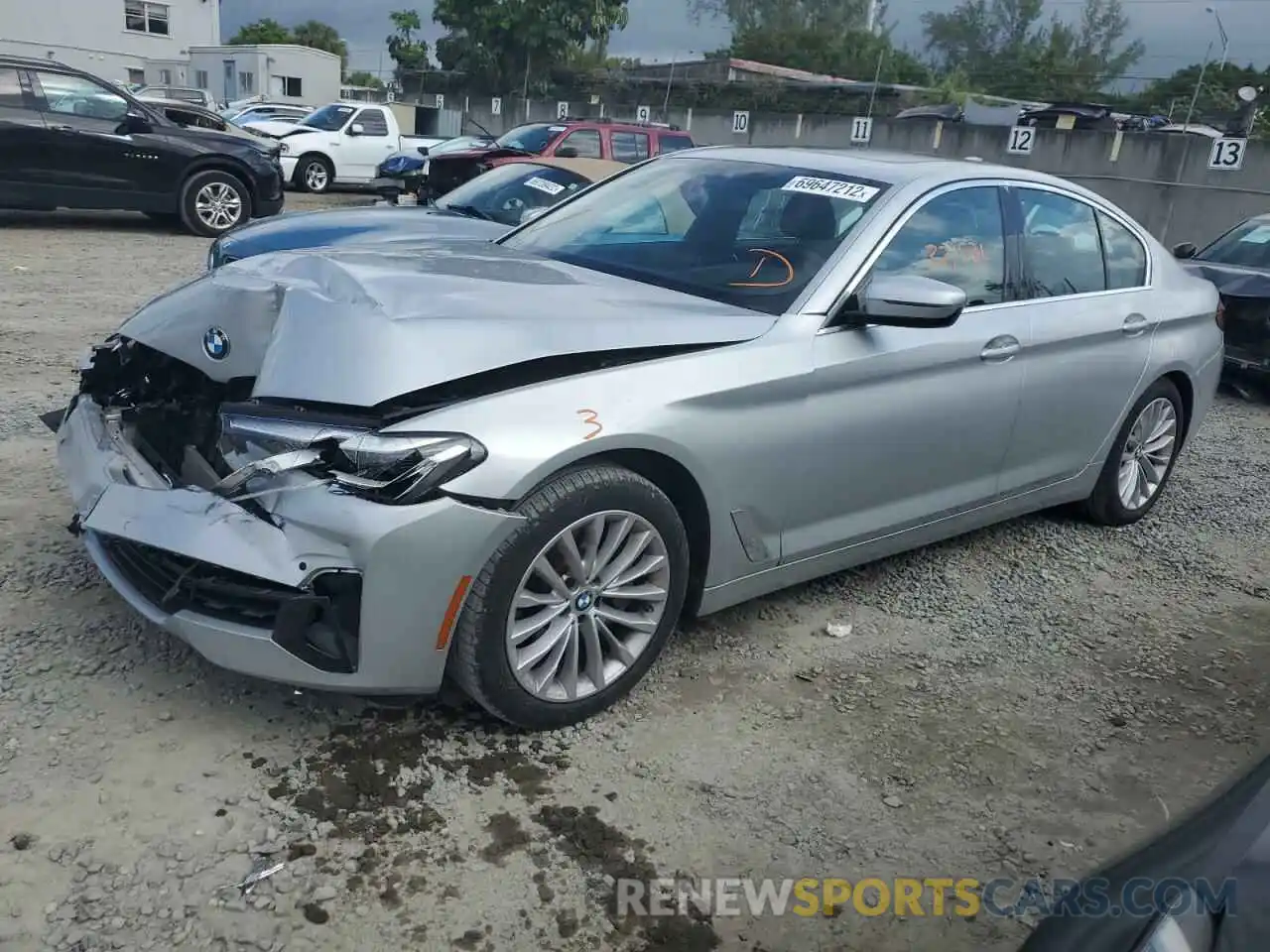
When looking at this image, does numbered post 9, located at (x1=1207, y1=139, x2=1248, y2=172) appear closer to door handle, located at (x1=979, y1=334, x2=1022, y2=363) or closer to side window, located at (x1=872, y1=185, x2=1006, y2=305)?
side window, located at (x1=872, y1=185, x2=1006, y2=305)

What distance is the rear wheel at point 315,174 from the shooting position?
18938 mm

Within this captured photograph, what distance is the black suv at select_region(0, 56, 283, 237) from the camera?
36.7 feet

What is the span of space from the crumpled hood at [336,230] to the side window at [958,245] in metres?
3.30

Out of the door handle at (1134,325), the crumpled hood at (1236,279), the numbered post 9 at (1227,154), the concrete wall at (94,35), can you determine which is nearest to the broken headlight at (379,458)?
the door handle at (1134,325)

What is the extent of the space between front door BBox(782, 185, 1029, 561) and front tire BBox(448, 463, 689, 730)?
547mm

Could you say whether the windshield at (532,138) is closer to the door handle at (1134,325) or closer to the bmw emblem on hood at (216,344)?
the door handle at (1134,325)

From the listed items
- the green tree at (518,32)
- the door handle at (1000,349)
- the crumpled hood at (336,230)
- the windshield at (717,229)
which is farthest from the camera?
the green tree at (518,32)

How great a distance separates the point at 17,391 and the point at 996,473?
490cm

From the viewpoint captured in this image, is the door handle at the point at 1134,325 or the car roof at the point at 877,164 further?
the door handle at the point at 1134,325

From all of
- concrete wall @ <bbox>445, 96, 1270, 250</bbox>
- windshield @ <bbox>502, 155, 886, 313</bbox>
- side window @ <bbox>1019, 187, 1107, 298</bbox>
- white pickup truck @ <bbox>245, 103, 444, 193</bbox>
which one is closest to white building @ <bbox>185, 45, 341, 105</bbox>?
white pickup truck @ <bbox>245, 103, 444, 193</bbox>

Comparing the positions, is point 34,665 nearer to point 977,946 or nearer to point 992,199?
point 977,946

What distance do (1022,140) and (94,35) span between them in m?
41.1

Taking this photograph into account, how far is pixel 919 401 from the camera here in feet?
12.4

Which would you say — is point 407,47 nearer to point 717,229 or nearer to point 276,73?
point 276,73
